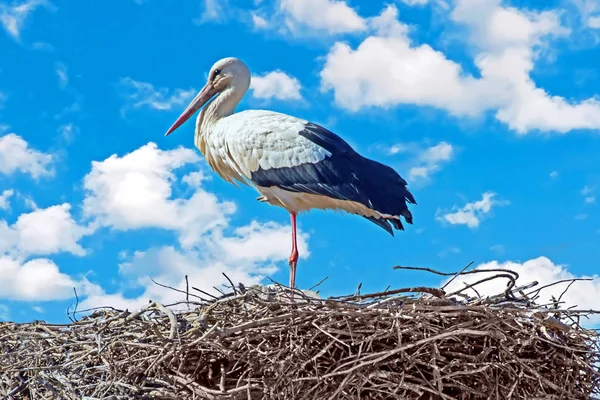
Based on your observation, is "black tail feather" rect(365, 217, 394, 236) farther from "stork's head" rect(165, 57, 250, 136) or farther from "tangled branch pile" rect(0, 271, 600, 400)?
"tangled branch pile" rect(0, 271, 600, 400)

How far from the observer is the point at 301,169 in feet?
18.9

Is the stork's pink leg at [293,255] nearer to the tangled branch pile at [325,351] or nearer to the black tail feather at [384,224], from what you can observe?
the black tail feather at [384,224]

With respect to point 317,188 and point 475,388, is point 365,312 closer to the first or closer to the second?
point 475,388

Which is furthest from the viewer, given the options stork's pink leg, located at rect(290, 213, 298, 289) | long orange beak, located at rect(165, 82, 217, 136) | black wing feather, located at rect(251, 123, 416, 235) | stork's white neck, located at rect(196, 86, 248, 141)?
long orange beak, located at rect(165, 82, 217, 136)

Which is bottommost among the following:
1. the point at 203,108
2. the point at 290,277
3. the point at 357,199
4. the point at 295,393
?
the point at 295,393

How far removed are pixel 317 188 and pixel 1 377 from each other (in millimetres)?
2608

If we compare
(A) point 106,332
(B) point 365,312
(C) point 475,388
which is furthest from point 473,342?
(A) point 106,332

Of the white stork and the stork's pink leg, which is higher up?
the white stork

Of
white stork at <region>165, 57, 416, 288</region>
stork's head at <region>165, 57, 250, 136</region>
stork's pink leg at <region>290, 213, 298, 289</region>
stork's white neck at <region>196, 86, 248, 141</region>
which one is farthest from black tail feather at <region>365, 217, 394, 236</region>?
stork's head at <region>165, 57, 250, 136</region>

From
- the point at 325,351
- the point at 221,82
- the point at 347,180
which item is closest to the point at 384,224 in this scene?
the point at 347,180

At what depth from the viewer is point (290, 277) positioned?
5.72m

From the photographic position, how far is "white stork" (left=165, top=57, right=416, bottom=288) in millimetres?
5637

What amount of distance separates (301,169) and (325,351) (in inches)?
111

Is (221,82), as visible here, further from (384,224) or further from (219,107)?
(384,224)
